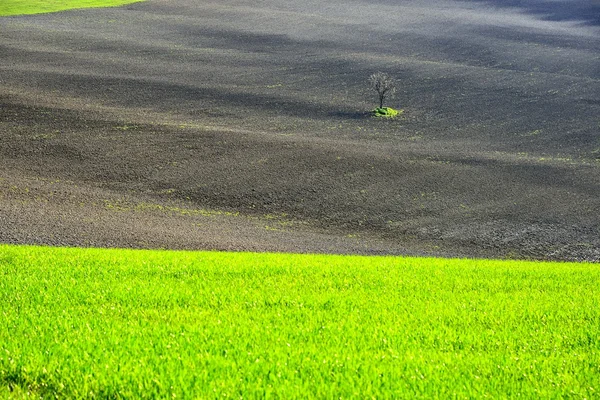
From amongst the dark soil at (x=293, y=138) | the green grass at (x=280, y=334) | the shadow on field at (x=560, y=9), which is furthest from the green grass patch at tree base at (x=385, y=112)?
the shadow on field at (x=560, y=9)

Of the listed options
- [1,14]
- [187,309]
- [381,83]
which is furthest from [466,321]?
[1,14]

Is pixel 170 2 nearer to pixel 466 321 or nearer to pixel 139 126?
pixel 139 126

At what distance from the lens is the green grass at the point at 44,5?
98438 mm

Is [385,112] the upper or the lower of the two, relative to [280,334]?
lower

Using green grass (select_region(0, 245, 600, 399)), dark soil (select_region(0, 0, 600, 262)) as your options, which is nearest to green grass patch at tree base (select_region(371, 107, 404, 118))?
dark soil (select_region(0, 0, 600, 262))

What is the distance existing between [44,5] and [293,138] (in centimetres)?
7381

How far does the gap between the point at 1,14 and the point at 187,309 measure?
323ft

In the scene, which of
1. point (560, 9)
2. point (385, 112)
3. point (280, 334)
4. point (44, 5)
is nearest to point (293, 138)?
point (385, 112)

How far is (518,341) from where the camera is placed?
921 centimetres

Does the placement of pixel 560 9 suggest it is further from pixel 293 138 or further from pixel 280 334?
pixel 280 334

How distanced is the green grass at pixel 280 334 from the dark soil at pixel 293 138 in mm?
14861

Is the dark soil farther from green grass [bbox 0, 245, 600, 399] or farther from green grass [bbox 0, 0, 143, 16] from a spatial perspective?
green grass [bbox 0, 245, 600, 399]

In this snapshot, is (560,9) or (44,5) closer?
(44,5)

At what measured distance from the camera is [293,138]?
4875 cm
